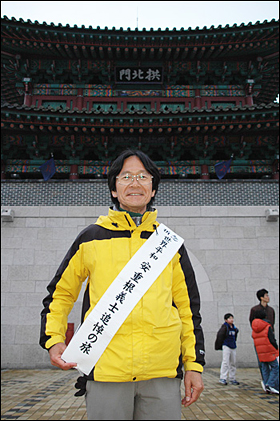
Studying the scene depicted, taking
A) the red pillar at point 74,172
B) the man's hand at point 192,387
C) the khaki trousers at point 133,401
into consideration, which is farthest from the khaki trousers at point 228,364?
the red pillar at point 74,172

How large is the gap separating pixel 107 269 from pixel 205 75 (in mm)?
11228

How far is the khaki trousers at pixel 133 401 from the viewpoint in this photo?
4.67 ft

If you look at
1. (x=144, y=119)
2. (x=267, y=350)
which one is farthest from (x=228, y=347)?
(x=144, y=119)

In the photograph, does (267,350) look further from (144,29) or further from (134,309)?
(144,29)

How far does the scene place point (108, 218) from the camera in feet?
6.01

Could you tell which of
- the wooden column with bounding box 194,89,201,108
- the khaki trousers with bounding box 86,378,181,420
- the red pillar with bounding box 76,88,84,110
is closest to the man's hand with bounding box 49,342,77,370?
the khaki trousers with bounding box 86,378,181,420

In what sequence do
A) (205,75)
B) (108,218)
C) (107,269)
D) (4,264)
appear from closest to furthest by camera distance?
(107,269)
(108,218)
(4,264)
(205,75)

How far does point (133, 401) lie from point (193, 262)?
6907 mm

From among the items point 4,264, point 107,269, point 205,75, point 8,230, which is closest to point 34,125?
point 8,230

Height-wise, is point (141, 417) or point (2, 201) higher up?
point (2, 201)

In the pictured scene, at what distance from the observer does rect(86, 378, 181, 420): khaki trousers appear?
1.42 metres

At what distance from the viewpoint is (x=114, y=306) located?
1646 mm

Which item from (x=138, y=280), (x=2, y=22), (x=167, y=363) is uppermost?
(x=2, y=22)

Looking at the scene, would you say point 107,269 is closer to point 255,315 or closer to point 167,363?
point 167,363
